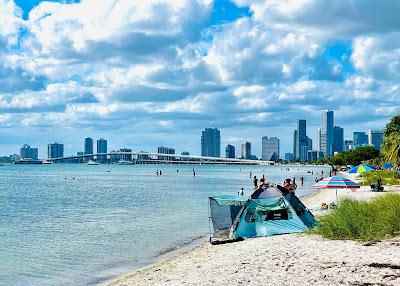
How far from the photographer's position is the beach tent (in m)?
20.9

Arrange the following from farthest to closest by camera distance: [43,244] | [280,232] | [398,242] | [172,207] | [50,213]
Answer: [172,207], [50,213], [43,244], [280,232], [398,242]

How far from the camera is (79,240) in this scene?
25.0m

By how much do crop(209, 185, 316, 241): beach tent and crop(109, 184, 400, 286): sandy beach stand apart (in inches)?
101

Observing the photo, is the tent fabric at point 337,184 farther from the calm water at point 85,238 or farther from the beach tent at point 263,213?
the calm water at point 85,238

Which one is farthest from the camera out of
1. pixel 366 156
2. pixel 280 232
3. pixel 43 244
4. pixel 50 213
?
pixel 366 156

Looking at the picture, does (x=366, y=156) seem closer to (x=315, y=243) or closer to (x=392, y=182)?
(x=392, y=182)

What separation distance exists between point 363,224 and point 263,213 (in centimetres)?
545

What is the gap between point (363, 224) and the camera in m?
16.6

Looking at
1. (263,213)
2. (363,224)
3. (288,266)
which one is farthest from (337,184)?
(288,266)

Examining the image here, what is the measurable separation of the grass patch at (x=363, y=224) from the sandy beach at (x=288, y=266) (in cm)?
57

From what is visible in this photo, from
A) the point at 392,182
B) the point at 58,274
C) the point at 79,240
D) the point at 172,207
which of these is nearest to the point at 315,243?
the point at 58,274

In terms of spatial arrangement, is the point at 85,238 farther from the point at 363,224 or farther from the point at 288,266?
the point at 288,266

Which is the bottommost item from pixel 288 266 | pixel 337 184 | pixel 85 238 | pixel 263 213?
pixel 85 238

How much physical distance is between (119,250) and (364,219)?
10595mm
